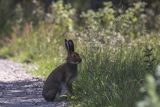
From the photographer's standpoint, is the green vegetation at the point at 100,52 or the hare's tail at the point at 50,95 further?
the hare's tail at the point at 50,95

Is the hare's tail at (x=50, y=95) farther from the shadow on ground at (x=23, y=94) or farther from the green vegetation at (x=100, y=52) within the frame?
the green vegetation at (x=100, y=52)

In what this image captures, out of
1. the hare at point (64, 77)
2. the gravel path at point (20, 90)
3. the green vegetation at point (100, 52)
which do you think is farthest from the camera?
the gravel path at point (20, 90)

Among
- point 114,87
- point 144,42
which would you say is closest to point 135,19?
point 144,42

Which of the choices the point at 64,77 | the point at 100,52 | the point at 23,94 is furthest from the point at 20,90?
the point at 64,77

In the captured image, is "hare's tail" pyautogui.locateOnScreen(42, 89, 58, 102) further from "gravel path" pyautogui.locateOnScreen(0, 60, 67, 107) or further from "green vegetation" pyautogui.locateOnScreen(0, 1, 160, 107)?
"green vegetation" pyautogui.locateOnScreen(0, 1, 160, 107)

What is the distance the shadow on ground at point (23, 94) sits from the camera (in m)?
10.3

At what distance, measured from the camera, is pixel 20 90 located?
12.1 meters

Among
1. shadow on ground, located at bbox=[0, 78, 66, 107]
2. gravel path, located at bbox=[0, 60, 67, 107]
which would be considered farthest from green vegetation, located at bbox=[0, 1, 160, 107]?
shadow on ground, located at bbox=[0, 78, 66, 107]

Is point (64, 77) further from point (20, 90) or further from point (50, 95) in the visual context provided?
point (20, 90)

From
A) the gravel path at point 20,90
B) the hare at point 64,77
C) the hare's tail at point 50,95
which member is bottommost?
the gravel path at point 20,90

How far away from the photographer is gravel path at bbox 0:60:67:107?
34.1 ft

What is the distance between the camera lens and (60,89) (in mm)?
10508

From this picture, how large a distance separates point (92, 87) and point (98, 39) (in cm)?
335

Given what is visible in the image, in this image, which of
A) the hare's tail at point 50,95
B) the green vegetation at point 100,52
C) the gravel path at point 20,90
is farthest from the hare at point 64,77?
the green vegetation at point 100,52
